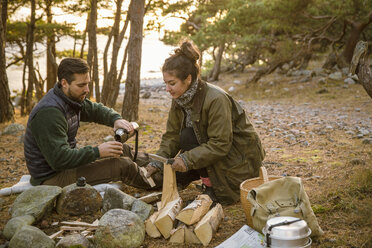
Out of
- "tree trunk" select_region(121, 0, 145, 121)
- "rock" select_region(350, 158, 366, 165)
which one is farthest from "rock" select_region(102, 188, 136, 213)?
"tree trunk" select_region(121, 0, 145, 121)

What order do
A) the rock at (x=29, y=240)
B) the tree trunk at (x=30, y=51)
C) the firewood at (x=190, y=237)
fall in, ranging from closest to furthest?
the rock at (x=29, y=240) → the firewood at (x=190, y=237) → the tree trunk at (x=30, y=51)

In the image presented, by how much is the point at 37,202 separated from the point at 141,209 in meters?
0.97

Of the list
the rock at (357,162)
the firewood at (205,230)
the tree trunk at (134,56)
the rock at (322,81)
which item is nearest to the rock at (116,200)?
the firewood at (205,230)

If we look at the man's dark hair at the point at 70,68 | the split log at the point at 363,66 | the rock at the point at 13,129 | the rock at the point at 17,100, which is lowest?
the rock at the point at 17,100

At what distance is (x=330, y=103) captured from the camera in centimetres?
1055

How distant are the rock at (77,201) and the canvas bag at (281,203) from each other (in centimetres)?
160

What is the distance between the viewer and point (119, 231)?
3.01 m

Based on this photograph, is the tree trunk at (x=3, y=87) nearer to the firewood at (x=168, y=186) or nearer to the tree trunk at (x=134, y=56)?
the tree trunk at (x=134, y=56)

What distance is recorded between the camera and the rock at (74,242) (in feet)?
9.53

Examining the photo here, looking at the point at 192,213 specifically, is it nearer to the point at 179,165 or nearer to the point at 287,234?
the point at 179,165

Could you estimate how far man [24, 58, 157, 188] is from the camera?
11.9ft

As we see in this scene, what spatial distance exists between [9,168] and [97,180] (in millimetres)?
2393

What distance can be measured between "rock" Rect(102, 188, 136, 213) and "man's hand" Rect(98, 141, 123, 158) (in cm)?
35

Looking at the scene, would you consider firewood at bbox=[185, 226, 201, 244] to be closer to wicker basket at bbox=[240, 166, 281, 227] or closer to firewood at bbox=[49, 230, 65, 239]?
wicker basket at bbox=[240, 166, 281, 227]
